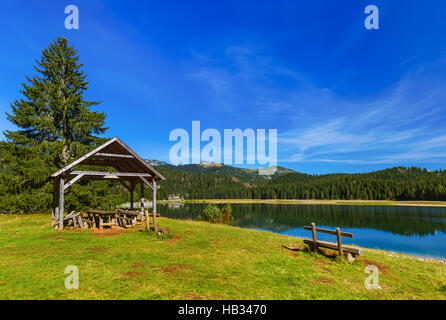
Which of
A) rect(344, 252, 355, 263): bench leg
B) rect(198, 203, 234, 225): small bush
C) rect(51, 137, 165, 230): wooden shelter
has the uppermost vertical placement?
rect(51, 137, 165, 230): wooden shelter

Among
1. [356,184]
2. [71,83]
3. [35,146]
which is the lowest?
[356,184]

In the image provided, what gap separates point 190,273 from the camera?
827cm

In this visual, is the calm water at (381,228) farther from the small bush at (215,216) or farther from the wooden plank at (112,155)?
the wooden plank at (112,155)

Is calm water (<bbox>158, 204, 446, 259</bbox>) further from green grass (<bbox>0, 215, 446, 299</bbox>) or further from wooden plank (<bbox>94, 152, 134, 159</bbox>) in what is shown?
wooden plank (<bbox>94, 152, 134, 159</bbox>)

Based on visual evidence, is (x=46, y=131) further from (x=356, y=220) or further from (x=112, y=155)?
(x=356, y=220)

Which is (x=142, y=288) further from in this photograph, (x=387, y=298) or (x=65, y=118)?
(x=65, y=118)

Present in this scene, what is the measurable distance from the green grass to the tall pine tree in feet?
54.2

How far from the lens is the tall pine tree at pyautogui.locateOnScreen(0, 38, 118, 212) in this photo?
26.4 m

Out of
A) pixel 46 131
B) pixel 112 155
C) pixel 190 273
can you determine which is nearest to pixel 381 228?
pixel 190 273

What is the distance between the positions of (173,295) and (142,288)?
1.12 metres

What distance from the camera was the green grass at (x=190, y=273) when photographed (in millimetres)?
6691

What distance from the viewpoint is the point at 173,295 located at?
6.38m

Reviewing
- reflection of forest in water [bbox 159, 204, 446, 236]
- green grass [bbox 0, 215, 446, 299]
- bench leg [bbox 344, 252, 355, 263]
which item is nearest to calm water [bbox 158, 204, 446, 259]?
reflection of forest in water [bbox 159, 204, 446, 236]
